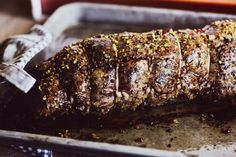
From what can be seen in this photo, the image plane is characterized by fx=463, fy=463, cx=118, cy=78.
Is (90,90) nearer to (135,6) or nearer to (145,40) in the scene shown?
(145,40)

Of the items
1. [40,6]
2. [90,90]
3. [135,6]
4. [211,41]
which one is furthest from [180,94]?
[40,6]

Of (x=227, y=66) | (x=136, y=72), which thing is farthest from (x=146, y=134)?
(x=227, y=66)

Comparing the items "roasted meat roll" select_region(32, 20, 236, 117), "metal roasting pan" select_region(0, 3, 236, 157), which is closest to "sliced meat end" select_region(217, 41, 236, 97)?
"roasted meat roll" select_region(32, 20, 236, 117)

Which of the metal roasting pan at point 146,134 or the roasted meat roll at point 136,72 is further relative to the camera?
the roasted meat roll at point 136,72

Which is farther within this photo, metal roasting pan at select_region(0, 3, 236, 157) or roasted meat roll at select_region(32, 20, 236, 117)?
roasted meat roll at select_region(32, 20, 236, 117)

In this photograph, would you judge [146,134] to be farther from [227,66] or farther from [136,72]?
[227,66]

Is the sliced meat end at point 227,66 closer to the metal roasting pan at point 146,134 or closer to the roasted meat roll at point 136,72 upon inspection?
the roasted meat roll at point 136,72

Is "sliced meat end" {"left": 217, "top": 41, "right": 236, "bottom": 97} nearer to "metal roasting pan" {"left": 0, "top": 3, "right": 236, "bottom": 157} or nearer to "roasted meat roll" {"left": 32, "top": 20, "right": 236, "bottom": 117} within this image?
"roasted meat roll" {"left": 32, "top": 20, "right": 236, "bottom": 117}

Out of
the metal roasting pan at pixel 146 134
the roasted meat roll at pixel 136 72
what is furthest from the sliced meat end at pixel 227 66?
the metal roasting pan at pixel 146 134
